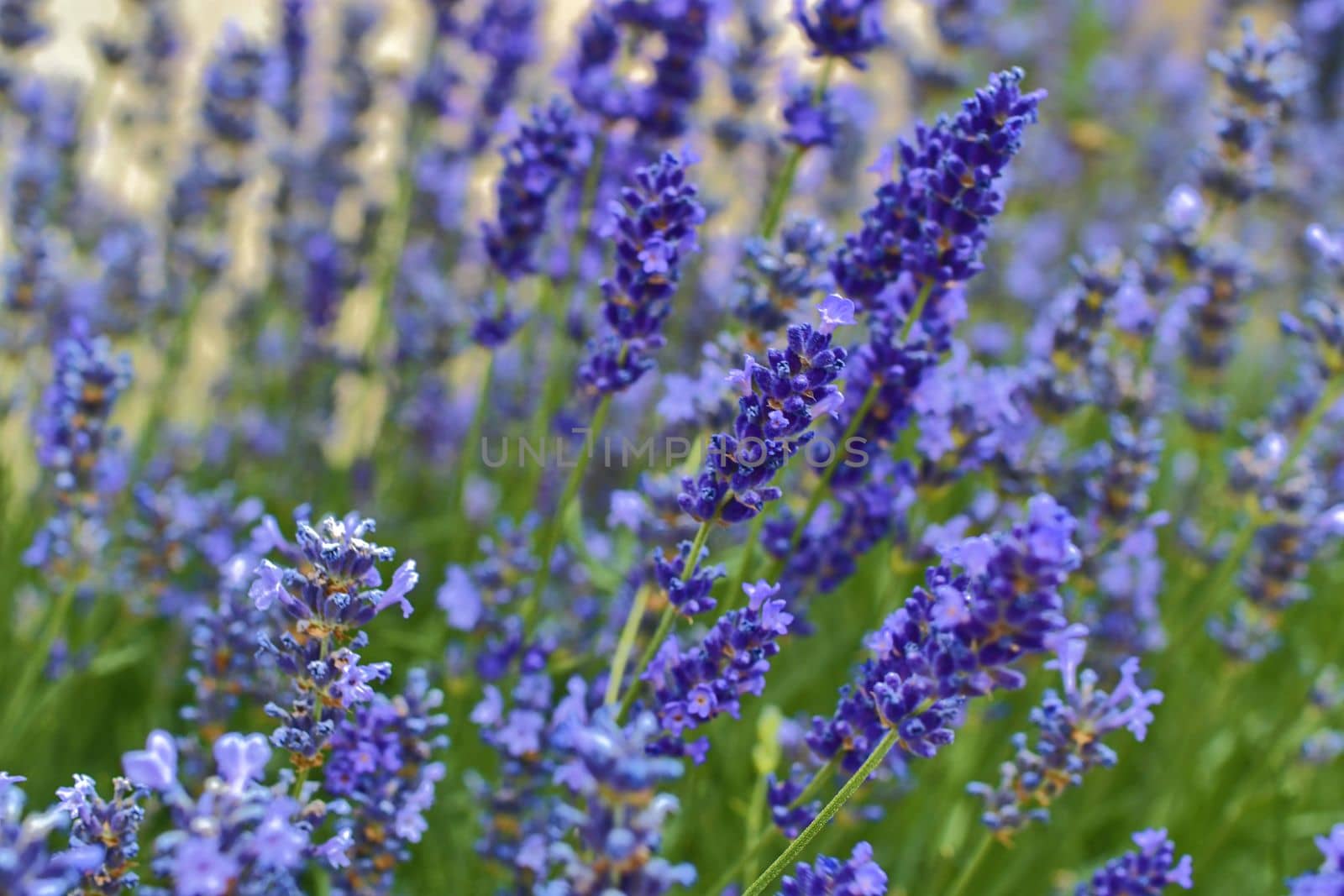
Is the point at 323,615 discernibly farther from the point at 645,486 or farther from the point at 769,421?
the point at 645,486

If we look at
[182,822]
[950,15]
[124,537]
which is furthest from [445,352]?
[182,822]

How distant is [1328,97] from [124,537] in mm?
4555

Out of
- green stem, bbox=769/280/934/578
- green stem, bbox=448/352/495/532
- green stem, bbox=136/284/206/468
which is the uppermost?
green stem, bbox=136/284/206/468

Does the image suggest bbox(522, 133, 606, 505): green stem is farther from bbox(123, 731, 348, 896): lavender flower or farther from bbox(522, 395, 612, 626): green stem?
bbox(123, 731, 348, 896): lavender flower

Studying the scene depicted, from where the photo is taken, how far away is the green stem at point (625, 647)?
2107 mm

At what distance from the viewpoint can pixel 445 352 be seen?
366 cm

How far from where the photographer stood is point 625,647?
7.23 ft

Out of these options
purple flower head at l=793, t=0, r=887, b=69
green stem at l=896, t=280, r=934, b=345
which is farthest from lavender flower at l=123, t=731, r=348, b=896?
purple flower head at l=793, t=0, r=887, b=69

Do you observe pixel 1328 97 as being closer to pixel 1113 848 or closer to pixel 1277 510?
pixel 1277 510

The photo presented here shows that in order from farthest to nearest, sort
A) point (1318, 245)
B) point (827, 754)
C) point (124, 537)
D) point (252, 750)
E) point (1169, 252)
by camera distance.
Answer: point (124, 537) → point (1169, 252) → point (1318, 245) → point (827, 754) → point (252, 750)

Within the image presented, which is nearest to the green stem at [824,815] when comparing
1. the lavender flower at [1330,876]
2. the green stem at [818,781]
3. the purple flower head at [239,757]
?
the green stem at [818,781]

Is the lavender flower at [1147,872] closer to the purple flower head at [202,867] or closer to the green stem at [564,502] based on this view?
the green stem at [564,502]

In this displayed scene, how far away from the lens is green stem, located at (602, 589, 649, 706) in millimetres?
2107

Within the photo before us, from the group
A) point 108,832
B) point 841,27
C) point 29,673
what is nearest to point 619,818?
point 108,832
